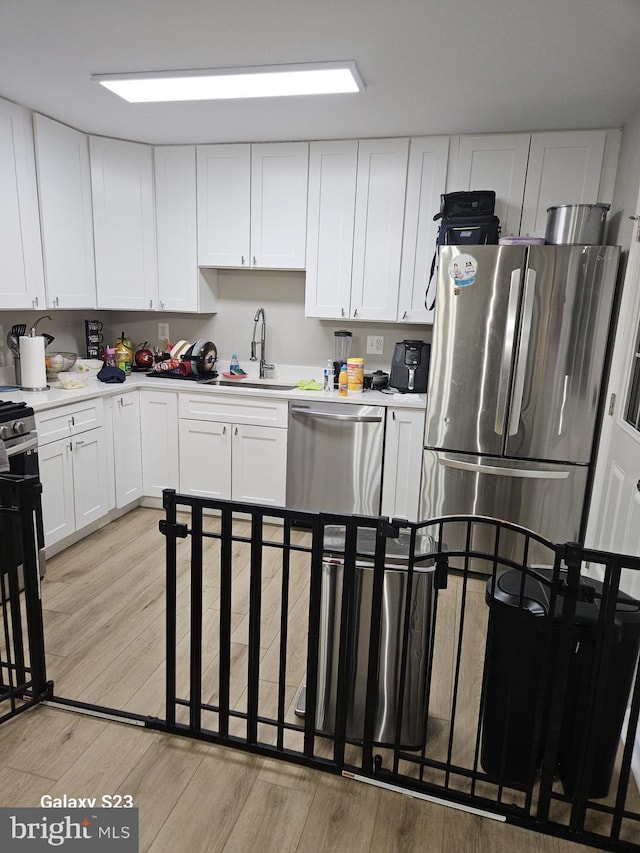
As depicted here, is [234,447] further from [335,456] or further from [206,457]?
[335,456]

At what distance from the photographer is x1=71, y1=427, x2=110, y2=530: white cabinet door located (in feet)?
11.0

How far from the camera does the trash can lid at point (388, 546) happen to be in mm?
1794

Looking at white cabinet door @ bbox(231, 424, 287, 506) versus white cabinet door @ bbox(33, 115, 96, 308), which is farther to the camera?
white cabinet door @ bbox(231, 424, 287, 506)

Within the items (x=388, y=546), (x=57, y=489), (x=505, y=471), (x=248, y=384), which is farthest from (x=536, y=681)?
(x=248, y=384)

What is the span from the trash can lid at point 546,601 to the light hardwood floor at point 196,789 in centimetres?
63

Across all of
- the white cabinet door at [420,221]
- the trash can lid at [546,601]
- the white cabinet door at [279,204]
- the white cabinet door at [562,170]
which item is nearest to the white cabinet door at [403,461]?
the white cabinet door at [420,221]

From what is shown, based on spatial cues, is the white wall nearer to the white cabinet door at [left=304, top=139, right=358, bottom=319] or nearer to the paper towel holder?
the paper towel holder

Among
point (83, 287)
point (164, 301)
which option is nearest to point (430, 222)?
point (164, 301)

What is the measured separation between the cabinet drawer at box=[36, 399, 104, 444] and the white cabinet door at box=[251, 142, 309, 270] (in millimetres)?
1520

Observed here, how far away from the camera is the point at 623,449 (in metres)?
2.50

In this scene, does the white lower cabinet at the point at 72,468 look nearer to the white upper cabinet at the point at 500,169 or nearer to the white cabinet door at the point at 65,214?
the white cabinet door at the point at 65,214

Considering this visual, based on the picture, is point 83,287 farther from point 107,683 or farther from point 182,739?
point 182,739

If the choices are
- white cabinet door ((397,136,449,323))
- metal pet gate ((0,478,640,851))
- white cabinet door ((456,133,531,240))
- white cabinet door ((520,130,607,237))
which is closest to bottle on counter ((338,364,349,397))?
white cabinet door ((397,136,449,323))

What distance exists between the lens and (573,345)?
2.90 m
